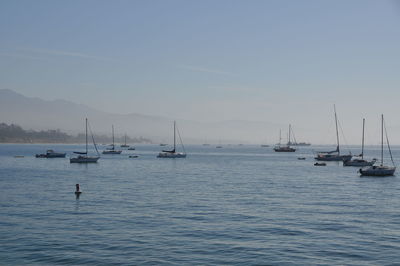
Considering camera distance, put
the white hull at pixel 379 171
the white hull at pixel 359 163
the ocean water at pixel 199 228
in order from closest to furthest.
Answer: the ocean water at pixel 199 228
the white hull at pixel 379 171
the white hull at pixel 359 163

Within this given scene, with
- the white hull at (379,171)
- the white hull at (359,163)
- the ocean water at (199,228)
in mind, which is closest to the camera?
the ocean water at (199,228)

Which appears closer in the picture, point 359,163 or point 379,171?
point 379,171

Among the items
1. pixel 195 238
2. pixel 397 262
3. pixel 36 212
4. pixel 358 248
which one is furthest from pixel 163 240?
pixel 36 212

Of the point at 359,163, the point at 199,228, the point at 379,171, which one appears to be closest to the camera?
the point at 199,228

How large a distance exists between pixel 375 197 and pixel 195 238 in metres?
32.9

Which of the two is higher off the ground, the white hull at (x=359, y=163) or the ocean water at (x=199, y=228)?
the white hull at (x=359, y=163)

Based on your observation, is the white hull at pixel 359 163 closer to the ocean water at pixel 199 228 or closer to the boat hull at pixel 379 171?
the boat hull at pixel 379 171

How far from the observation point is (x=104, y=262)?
24453 mm

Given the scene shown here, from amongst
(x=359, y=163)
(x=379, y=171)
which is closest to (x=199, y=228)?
(x=379, y=171)

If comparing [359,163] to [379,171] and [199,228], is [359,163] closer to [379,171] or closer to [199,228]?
[379,171]

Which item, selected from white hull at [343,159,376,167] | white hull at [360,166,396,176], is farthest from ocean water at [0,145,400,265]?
white hull at [343,159,376,167]

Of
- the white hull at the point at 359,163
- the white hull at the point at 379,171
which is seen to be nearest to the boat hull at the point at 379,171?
the white hull at the point at 379,171

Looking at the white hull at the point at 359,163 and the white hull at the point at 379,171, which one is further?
the white hull at the point at 359,163

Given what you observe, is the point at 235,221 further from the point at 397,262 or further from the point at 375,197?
the point at 375,197
